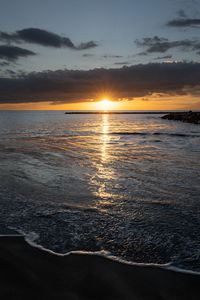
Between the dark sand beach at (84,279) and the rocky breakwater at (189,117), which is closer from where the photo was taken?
the dark sand beach at (84,279)

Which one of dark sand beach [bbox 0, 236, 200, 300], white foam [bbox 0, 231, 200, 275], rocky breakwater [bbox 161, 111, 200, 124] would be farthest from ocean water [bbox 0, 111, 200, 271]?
rocky breakwater [bbox 161, 111, 200, 124]

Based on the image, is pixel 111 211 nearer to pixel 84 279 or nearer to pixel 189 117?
pixel 84 279

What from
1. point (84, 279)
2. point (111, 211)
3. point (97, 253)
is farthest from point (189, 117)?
point (84, 279)

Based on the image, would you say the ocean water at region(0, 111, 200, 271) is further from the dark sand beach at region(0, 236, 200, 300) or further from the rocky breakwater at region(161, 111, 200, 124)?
the rocky breakwater at region(161, 111, 200, 124)

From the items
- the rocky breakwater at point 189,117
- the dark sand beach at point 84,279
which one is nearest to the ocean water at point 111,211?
the dark sand beach at point 84,279

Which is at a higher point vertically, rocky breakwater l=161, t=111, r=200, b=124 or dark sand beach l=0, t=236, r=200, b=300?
rocky breakwater l=161, t=111, r=200, b=124

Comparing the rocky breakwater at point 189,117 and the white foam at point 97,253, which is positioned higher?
the rocky breakwater at point 189,117

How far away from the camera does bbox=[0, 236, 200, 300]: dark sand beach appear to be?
8.52 ft

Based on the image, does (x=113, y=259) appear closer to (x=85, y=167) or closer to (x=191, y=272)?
(x=191, y=272)

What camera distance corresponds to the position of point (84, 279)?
2.84m

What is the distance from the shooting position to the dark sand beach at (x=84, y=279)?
102 inches

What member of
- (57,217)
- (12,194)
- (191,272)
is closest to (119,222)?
(57,217)

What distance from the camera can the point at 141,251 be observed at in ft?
11.3

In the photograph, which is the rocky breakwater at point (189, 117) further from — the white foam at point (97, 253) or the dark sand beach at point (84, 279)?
the dark sand beach at point (84, 279)
